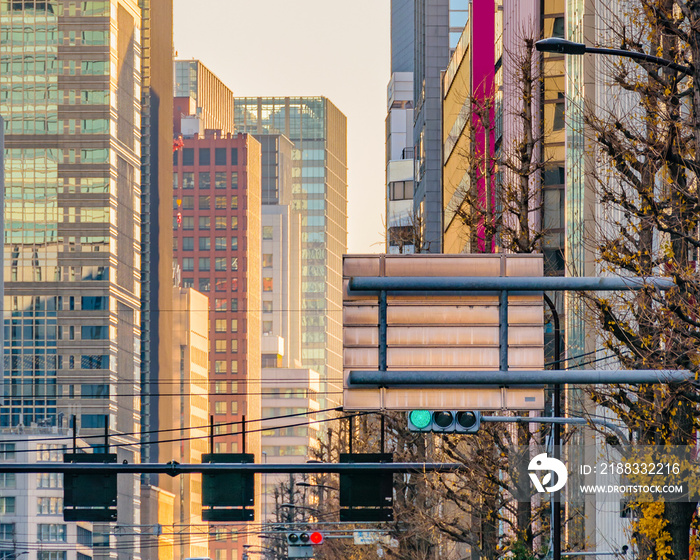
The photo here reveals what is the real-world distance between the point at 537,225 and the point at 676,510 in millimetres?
33324

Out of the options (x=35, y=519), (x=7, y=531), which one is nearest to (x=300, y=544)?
(x=35, y=519)

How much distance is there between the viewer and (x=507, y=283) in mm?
17438

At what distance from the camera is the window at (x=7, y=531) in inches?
6717

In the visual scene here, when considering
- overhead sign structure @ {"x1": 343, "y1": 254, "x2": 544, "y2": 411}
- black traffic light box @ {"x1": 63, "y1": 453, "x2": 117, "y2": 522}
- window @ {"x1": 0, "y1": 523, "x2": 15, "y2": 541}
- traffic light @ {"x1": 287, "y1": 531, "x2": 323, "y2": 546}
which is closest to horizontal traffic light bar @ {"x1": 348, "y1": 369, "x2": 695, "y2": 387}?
overhead sign structure @ {"x1": 343, "y1": 254, "x2": 544, "y2": 411}

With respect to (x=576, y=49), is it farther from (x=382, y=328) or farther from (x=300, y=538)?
(x=300, y=538)

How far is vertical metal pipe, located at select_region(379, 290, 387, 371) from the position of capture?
59.5ft

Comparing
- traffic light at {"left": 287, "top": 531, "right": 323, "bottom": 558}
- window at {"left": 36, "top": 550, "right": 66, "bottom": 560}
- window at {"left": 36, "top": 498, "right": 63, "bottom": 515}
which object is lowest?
window at {"left": 36, "top": 550, "right": 66, "bottom": 560}

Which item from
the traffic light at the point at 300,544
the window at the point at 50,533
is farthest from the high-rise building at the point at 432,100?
the window at the point at 50,533

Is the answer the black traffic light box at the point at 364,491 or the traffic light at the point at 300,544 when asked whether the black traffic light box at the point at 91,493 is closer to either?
the black traffic light box at the point at 364,491

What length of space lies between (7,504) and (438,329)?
16084 cm

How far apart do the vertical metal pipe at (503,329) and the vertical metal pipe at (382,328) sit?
59.1 inches

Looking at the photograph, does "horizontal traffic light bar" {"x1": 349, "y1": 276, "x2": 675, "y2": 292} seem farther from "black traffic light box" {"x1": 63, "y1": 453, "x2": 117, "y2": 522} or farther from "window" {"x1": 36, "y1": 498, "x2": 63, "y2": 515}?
"window" {"x1": 36, "y1": 498, "x2": 63, "y2": 515}

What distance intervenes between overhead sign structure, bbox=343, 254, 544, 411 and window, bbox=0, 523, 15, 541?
160745 mm

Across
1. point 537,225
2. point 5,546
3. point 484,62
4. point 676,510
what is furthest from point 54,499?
point 676,510
